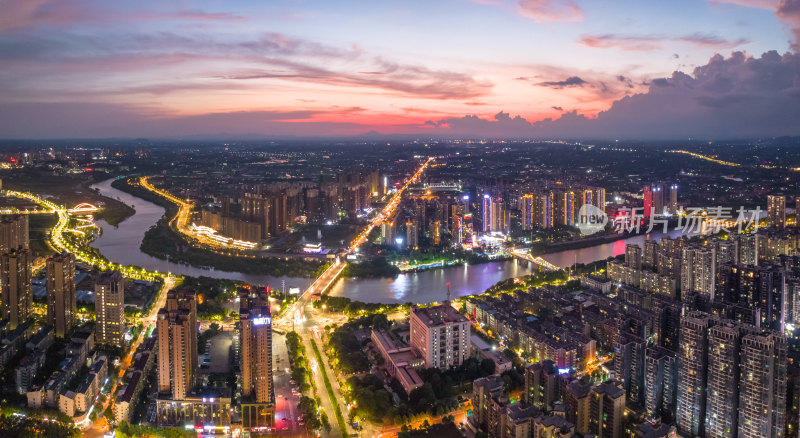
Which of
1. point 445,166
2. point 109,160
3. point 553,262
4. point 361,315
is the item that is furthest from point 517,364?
point 109,160

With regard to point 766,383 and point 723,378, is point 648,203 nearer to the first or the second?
point 723,378

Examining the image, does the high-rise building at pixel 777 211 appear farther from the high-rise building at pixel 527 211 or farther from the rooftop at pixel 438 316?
the rooftop at pixel 438 316

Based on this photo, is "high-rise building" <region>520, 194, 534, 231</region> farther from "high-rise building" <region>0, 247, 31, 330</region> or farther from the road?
"high-rise building" <region>0, 247, 31, 330</region>

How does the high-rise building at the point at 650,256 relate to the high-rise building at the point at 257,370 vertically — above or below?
above

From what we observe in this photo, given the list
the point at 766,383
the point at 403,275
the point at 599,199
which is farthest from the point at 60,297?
the point at 599,199

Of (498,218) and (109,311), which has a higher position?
(498,218)

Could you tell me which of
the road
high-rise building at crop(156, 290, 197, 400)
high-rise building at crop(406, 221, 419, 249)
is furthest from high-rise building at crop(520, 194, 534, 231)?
high-rise building at crop(156, 290, 197, 400)

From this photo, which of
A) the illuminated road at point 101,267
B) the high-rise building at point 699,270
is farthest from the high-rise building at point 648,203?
the illuminated road at point 101,267
